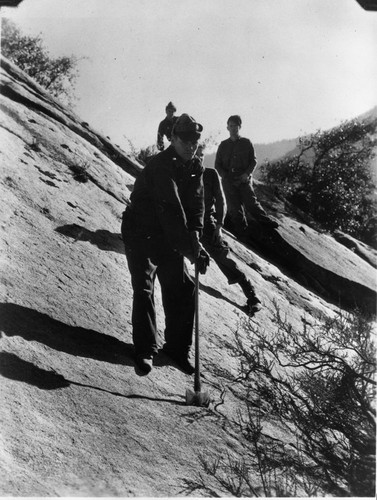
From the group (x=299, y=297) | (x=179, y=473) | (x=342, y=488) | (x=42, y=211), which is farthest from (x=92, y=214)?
(x=342, y=488)

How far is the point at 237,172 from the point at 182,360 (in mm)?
4851

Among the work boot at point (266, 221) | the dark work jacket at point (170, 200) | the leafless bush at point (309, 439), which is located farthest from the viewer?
the work boot at point (266, 221)

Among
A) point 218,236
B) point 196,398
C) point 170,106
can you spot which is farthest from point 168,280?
point 170,106

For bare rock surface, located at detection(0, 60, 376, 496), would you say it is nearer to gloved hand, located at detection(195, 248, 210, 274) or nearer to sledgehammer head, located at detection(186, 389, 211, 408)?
sledgehammer head, located at detection(186, 389, 211, 408)

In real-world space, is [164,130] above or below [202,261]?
above

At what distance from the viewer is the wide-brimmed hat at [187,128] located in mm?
4992

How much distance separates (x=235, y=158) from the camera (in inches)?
357

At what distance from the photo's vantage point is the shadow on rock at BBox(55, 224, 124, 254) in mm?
5980

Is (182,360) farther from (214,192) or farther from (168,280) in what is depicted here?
(214,192)

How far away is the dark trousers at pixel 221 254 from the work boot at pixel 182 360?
1.80 m

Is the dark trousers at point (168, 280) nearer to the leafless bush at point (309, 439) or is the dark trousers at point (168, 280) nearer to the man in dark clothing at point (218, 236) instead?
the leafless bush at point (309, 439)

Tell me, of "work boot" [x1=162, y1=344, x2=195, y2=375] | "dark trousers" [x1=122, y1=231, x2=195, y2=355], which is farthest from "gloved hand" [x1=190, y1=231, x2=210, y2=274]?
"work boot" [x1=162, y1=344, x2=195, y2=375]

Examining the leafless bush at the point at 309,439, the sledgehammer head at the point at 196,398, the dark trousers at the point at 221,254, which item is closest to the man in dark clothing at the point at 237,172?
the dark trousers at the point at 221,254

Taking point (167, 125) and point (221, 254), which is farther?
point (167, 125)
